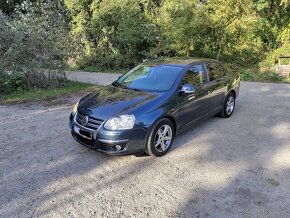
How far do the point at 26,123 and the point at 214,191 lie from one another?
15.5ft

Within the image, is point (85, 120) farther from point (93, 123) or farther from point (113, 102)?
point (113, 102)

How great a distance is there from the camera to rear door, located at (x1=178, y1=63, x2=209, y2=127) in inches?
191

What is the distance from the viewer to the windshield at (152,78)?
4.90 m

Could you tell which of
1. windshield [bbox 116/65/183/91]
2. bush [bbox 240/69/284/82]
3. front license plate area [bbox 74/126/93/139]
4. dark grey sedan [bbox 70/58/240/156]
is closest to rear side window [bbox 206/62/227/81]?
dark grey sedan [bbox 70/58/240/156]

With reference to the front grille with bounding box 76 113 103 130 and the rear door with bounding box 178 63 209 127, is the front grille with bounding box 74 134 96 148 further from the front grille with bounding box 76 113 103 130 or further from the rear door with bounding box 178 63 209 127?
the rear door with bounding box 178 63 209 127

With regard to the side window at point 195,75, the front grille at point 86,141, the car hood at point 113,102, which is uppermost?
the side window at point 195,75

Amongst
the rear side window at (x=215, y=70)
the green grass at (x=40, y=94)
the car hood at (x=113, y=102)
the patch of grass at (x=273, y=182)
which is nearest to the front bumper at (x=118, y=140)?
the car hood at (x=113, y=102)

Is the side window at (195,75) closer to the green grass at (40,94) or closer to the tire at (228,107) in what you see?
the tire at (228,107)

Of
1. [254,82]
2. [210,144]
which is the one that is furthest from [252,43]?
[210,144]

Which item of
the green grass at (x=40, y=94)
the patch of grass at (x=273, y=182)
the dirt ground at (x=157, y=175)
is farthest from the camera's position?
the green grass at (x=40, y=94)

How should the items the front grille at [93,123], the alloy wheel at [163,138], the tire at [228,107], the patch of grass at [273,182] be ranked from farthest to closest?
the tire at [228,107], the alloy wheel at [163,138], the front grille at [93,123], the patch of grass at [273,182]

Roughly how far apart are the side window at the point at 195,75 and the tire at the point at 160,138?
36.0 inches

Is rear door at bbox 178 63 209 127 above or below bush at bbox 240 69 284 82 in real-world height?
above

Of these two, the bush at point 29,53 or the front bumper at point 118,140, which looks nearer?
the front bumper at point 118,140
